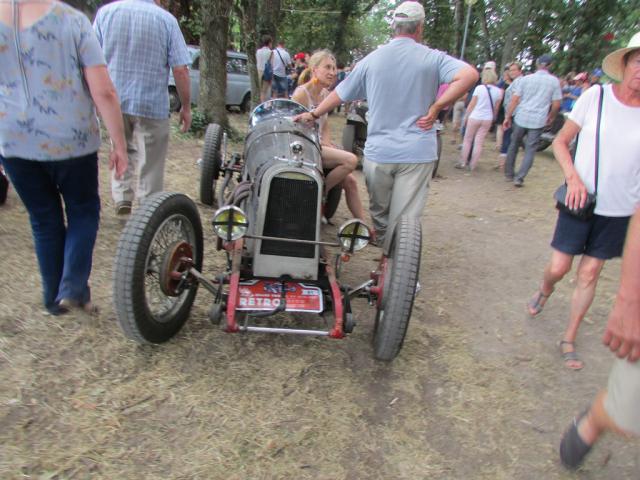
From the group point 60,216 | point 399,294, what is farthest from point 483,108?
point 60,216

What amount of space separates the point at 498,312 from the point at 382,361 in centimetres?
137

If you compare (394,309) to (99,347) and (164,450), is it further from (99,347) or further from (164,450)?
(99,347)

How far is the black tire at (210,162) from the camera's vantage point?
488 cm

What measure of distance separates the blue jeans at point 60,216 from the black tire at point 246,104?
11.2 metres

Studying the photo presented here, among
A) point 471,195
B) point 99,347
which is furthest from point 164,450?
point 471,195

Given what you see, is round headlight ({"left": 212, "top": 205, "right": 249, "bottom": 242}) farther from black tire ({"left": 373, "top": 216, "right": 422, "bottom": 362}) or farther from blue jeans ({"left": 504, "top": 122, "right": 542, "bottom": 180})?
blue jeans ({"left": 504, "top": 122, "right": 542, "bottom": 180})

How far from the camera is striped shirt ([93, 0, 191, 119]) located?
12.0 ft

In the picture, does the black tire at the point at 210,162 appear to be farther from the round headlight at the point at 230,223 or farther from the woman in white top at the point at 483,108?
the woman in white top at the point at 483,108

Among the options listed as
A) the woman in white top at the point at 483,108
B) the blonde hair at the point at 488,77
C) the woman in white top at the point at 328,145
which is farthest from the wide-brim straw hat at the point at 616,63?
the blonde hair at the point at 488,77

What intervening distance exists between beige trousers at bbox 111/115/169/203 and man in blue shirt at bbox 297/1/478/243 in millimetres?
1321

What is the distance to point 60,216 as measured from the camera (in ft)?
8.99

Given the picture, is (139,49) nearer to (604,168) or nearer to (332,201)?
(332,201)

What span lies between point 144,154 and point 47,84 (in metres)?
1.66

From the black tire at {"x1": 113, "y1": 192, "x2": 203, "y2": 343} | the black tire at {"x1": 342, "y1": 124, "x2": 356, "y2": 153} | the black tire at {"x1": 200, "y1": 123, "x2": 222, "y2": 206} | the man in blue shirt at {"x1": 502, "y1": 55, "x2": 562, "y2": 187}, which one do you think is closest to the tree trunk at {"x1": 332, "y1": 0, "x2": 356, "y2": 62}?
the black tire at {"x1": 342, "y1": 124, "x2": 356, "y2": 153}
